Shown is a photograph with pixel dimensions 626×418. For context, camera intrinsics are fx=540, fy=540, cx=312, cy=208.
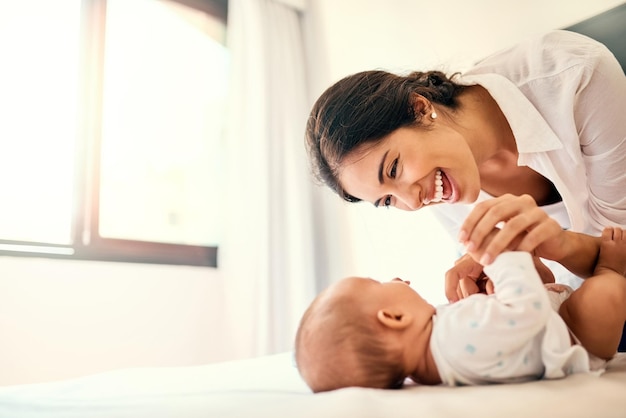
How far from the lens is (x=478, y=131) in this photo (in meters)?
1.37

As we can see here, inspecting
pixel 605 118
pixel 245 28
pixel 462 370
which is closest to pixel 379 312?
pixel 462 370

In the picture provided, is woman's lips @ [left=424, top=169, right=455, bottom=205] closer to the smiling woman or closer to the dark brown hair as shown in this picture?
the smiling woman

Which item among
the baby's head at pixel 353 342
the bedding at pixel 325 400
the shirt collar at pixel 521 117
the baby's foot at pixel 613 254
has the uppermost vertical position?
the shirt collar at pixel 521 117

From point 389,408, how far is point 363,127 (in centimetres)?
73

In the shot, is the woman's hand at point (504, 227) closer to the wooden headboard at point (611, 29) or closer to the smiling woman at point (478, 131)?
the smiling woman at point (478, 131)

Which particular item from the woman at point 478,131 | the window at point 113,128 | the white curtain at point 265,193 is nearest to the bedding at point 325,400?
the woman at point 478,131

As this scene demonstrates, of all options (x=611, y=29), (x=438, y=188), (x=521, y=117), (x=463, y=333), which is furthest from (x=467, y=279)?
(x=611, y=29)

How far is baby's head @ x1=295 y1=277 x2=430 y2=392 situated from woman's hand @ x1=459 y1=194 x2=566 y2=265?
0.16m

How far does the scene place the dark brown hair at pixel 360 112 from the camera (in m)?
1.24

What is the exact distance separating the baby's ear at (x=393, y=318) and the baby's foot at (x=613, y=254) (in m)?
0.39

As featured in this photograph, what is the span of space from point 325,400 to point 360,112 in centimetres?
73

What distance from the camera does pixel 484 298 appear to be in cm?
85

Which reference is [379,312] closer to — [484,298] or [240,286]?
[484,298]

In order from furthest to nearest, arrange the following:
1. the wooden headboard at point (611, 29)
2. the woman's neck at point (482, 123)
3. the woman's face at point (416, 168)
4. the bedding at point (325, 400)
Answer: the wooden headboard at point (611, 29), the woman's neck at point (482, 123), the woman's face at point (416, 168), the bedding at point (325, 400)
